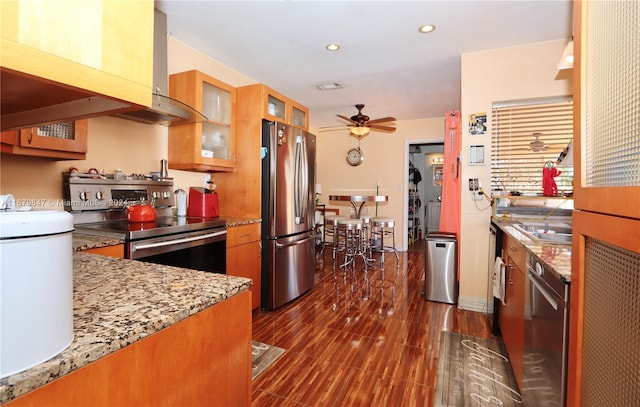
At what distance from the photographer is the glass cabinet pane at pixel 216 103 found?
2.84m

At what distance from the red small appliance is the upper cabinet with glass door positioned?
0.93 m

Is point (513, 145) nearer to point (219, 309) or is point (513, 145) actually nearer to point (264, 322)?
point (264, 322)

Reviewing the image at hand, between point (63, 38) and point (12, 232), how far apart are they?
0.33 m

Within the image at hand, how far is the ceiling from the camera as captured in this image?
2361mm

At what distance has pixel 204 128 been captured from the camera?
2914mm

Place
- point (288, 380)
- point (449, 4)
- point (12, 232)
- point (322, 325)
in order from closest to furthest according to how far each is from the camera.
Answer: point (12, 232) → point (288, 380) → point (449, 4) → point (322, 325)

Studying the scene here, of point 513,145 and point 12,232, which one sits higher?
point 513,145

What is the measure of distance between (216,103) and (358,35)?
4.74 feet

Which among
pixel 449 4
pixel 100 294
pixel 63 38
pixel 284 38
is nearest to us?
pixel 63 38

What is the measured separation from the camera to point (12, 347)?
1.35 ft

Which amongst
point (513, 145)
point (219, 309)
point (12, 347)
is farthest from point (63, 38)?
point (513, 145)

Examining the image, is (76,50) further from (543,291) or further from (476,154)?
(476,154)

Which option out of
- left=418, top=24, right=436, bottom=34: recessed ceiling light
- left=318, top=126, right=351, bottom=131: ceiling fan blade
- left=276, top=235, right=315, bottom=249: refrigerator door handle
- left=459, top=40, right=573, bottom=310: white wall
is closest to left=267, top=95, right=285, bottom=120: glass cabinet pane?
left=276, top=235, right=315, bottom=249: refrigerator door handle

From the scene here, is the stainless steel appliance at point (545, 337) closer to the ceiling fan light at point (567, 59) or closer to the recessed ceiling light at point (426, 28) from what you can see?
the ceiling fan light at point (567, 59)
